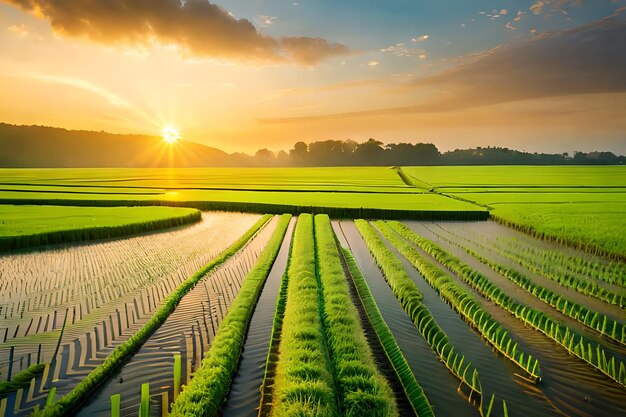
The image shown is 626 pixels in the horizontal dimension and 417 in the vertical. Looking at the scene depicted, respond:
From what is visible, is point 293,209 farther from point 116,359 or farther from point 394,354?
point 116,359

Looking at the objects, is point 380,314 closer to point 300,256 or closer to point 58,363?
point 300,256

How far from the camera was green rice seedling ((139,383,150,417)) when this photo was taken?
616cm

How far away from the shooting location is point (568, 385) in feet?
23.5

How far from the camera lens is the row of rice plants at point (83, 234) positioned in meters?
18.2

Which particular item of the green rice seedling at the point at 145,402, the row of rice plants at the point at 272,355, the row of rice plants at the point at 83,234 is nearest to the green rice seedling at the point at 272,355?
the row of rice plants at the point at 272,355

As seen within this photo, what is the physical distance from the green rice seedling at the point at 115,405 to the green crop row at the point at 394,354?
16.3ft

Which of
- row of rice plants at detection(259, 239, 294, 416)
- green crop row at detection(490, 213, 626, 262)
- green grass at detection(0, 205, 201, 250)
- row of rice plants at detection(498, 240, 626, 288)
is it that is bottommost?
row of rice plants at detection(259, 239, 294, 416)

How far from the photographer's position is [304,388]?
20.9 ft

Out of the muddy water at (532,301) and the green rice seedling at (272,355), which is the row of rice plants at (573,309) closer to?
the muddy water at (532,301)

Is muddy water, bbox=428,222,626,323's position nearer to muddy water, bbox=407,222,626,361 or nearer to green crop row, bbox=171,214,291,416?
muddy water, bbox=407,222,626,361

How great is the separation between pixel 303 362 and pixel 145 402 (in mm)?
2823

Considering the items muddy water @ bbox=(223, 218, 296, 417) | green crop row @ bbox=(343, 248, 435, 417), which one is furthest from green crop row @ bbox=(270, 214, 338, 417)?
green crop row @ bbox=(343, 248, 435, 417)

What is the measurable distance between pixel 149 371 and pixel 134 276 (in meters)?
7.27

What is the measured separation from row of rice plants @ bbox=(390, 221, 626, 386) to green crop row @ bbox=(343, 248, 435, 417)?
12.0ft
